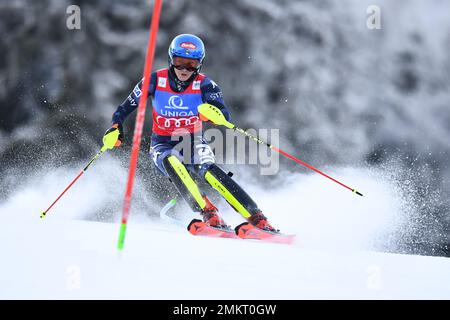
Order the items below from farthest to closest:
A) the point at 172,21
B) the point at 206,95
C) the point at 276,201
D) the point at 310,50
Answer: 1. the point at 310,50
2. the point at 172,21
3. the point at 276,201
4. the point at 206,95

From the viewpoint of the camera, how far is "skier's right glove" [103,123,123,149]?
11.9 feet

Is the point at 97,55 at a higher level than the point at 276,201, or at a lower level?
higher

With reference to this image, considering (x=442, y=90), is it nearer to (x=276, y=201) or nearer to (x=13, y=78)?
(x=276, y=201)

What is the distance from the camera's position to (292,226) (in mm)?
5141

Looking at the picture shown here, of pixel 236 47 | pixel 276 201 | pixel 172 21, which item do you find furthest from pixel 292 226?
pixel 172 21

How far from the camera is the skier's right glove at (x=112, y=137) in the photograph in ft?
11.9

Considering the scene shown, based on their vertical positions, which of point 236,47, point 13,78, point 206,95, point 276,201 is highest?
point 236,47

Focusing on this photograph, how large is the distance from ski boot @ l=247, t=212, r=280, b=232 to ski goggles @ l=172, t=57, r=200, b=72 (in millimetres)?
1126

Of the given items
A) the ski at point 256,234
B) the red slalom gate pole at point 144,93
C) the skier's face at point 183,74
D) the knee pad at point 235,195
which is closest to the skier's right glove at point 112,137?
the skier's face at point 183,74

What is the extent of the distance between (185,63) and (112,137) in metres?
0.74

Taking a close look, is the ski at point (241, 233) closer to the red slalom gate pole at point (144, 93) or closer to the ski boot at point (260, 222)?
the ski boot at point (260, 222)

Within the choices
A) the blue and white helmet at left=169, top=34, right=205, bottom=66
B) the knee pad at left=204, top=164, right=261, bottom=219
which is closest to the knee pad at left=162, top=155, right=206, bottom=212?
the knee pad at left=204, top=164, right=261, bottom=219

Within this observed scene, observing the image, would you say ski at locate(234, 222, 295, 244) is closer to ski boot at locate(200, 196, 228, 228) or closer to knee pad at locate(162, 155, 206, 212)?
ski boot at locate(200, 196, 228, 228)

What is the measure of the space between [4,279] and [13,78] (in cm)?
462
